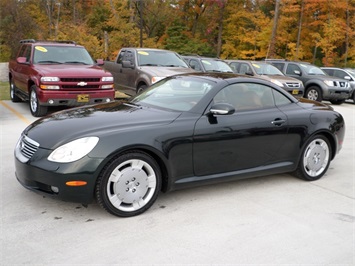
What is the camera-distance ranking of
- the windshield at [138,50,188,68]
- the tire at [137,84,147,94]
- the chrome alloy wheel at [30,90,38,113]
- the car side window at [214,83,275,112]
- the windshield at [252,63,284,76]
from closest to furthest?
the car side window at [214,83,275,112]
the chrome alloy wheel at [30,90,38,113]
the tire at [137,84,147,94]
the windshield at [138,50,188,68]
the windshield at [252,63,284,76]

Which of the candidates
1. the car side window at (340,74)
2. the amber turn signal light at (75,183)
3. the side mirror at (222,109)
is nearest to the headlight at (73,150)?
the amber turn signal light at (75,183)

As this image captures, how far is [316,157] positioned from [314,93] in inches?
454

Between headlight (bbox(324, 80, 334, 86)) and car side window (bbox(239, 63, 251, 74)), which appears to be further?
headlight (bbox(324, 80, 334, 86))

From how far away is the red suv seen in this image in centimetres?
892

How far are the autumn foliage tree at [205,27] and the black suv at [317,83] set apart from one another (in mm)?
15275

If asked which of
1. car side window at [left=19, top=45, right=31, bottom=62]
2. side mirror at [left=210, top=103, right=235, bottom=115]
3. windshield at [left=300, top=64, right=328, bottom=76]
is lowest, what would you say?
windshield at [left=300, top=64, right=328, bottom=76]

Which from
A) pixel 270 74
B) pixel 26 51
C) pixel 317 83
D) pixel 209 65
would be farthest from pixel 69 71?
pixel 317 83

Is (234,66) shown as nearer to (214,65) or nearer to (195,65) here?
(214,65)

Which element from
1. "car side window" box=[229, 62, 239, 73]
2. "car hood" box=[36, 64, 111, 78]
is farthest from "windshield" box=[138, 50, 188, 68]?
"car side window" box=[229, 62, 239, 73]

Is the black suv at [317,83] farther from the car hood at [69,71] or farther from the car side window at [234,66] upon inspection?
the car hood at [69,71]

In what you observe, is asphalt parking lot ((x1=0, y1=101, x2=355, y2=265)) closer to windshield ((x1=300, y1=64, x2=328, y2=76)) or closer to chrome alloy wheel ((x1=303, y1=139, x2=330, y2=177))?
chrome alloy wheel ((x1=303, y1=139, x2=330, y2=177))

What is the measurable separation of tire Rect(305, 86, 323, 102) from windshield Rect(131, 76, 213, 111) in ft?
39.4

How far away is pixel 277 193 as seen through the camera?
488cm

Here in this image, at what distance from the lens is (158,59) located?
38.7 ft
